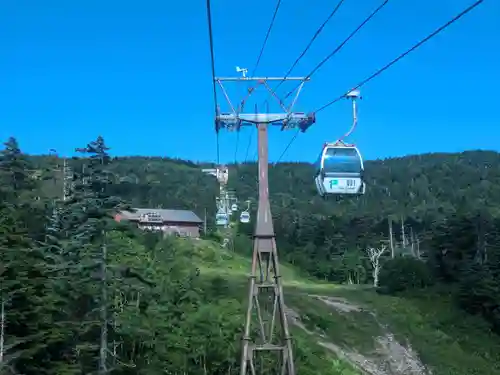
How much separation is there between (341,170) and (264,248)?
3492mm

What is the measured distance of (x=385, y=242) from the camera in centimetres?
9956

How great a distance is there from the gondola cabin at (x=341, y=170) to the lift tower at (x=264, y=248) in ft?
7.93

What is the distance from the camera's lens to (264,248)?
59.0 feet

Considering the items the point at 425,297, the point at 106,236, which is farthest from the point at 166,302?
the point at 425,297

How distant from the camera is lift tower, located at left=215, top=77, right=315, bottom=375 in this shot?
56.6 ft

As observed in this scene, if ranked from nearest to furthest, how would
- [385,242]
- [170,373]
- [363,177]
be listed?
[363,177]
[170,373]
[385,242]

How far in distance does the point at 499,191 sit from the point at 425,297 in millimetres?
99754

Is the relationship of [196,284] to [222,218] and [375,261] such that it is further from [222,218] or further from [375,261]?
[375,261]

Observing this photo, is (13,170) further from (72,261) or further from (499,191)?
(499,191)

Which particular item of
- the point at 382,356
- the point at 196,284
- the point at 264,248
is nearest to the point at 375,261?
the point at 382,356

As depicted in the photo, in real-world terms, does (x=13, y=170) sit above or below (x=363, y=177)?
above

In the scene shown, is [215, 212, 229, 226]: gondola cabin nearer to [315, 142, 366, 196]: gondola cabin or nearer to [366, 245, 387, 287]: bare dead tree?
[315, 142, 366, 196]: gondola cabin

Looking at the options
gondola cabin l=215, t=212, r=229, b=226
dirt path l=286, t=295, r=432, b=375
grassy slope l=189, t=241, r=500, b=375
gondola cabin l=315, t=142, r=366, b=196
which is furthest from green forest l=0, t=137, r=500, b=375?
gondola cabin l=215, t=212, r=229, b=226

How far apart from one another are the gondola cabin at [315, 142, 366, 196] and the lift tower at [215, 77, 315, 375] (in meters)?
2.42
